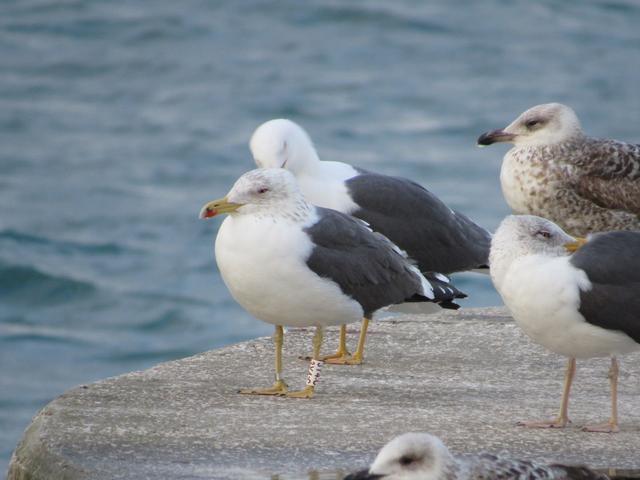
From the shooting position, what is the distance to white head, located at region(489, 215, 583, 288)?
5.86 m

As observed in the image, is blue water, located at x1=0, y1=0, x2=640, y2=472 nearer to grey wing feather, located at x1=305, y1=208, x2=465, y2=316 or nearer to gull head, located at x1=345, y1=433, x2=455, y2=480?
grey wing feather, located at x1=305, y1=208, x2=465, y2=316

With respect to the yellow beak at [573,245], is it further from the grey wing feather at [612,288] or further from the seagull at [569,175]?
the seagull at [569,175]

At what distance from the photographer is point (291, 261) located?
20.5ft

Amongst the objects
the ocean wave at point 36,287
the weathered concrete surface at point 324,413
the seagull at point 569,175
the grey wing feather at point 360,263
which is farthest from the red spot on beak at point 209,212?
the ocean wave at point 36,287

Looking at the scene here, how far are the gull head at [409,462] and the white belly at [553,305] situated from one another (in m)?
1.12

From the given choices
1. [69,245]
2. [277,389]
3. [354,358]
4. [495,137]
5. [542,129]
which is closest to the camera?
[277,389]

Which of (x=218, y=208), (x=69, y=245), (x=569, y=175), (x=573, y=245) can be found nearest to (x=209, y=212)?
(x=218, y=208)

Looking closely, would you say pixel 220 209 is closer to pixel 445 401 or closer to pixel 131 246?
pixel 445 401

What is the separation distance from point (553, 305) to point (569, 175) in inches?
104

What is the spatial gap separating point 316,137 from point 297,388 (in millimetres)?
11903

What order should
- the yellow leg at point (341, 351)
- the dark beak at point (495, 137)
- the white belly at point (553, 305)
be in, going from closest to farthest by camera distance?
1. the white belly at point (553, 305)
2. the yellow leg at point (341, 351)
3. the dark beak at point (495, 137)

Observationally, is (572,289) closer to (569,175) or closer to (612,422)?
(612,422)

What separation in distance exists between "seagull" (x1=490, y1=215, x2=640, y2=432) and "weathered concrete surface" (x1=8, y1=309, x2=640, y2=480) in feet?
0.99

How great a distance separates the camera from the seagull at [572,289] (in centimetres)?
572
